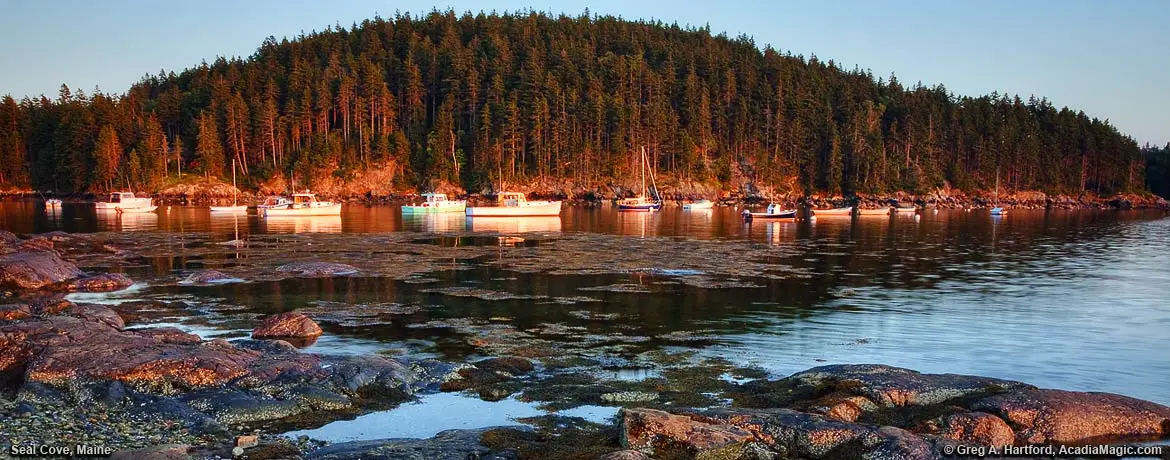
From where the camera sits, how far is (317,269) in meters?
35.5

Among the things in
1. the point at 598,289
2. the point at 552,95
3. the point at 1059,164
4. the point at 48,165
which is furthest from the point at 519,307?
the point at 1059,164

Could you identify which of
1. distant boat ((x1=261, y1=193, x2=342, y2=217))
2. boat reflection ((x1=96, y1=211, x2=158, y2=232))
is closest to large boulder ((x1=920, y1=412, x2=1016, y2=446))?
boat reflection ((x1=96, y1=211, x2=158, y2=232))

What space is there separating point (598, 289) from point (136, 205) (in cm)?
8461

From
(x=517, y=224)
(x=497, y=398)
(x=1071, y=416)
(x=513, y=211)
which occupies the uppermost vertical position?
(x=513, y=211)

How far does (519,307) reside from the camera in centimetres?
2669

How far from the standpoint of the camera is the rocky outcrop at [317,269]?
34.7 metres

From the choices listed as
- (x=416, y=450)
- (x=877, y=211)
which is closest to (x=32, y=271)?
(x=416, y=450)

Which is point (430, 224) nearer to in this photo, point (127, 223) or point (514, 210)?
point (514, 210)

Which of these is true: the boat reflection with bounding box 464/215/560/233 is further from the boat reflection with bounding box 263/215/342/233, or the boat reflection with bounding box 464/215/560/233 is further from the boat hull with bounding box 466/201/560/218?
the boat reflection with bounding box 263/215/342/233

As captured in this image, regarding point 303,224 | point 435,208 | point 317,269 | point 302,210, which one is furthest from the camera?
point 435,208

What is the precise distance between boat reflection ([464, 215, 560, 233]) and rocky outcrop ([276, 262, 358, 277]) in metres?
30.6

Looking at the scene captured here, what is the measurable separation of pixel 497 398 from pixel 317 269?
910 inches

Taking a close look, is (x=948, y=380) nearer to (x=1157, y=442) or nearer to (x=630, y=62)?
(x=1157, y=442)

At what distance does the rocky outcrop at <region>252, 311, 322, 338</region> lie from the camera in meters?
20.7
